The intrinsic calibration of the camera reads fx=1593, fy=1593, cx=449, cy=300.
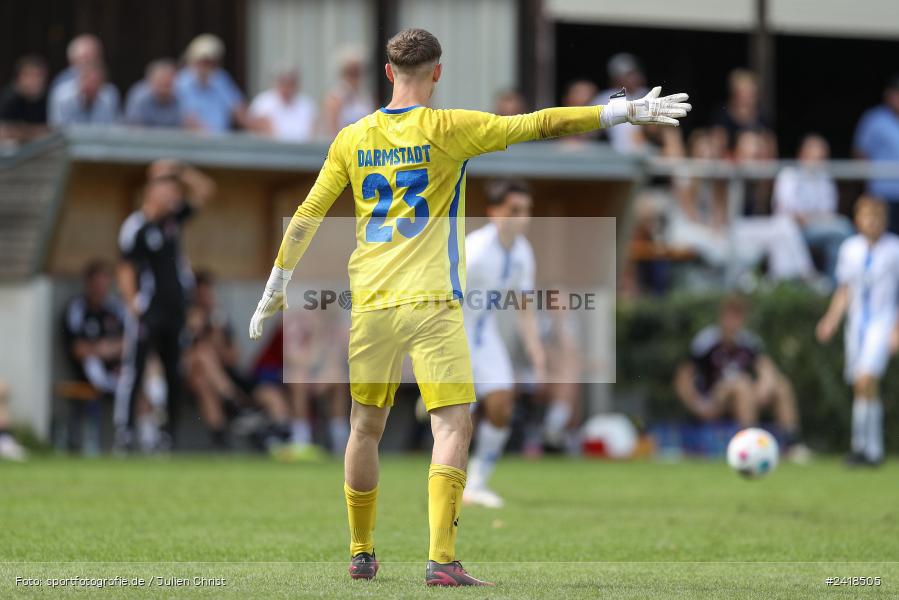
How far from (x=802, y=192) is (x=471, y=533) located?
398 inches

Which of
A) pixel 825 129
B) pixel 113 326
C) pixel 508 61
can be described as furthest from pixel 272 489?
pixel 825 129

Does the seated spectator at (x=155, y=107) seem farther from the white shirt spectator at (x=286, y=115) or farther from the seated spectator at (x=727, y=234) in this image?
the seated spectator at (x=727, y=234)

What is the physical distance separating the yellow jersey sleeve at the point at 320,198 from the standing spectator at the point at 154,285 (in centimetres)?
875

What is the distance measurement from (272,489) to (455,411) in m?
5.73

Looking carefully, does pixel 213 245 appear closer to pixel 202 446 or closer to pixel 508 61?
pixel 202 446

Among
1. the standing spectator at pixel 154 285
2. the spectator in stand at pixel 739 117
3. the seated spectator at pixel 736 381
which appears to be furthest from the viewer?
the spectator in stand at pixel 739 117

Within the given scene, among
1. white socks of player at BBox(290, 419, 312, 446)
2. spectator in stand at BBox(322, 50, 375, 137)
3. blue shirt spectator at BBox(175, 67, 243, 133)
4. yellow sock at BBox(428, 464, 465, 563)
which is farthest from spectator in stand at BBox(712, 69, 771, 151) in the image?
yellow sock at BBox(428, 464, 465, 563)

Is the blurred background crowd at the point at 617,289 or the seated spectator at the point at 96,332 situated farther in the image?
the blurred background crowd at the point at 617,289

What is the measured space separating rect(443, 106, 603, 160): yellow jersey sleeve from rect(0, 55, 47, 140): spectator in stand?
1092cm

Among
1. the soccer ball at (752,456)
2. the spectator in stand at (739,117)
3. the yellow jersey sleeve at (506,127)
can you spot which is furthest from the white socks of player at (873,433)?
the yellow jersey sleeve at (506,127)

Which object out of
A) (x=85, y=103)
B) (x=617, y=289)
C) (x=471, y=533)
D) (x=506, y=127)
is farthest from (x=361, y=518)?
(x=617, y=289)

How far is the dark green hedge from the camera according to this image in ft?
60.8

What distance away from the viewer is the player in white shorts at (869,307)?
16.1 m

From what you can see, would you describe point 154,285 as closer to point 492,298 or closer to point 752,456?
point 492,298
